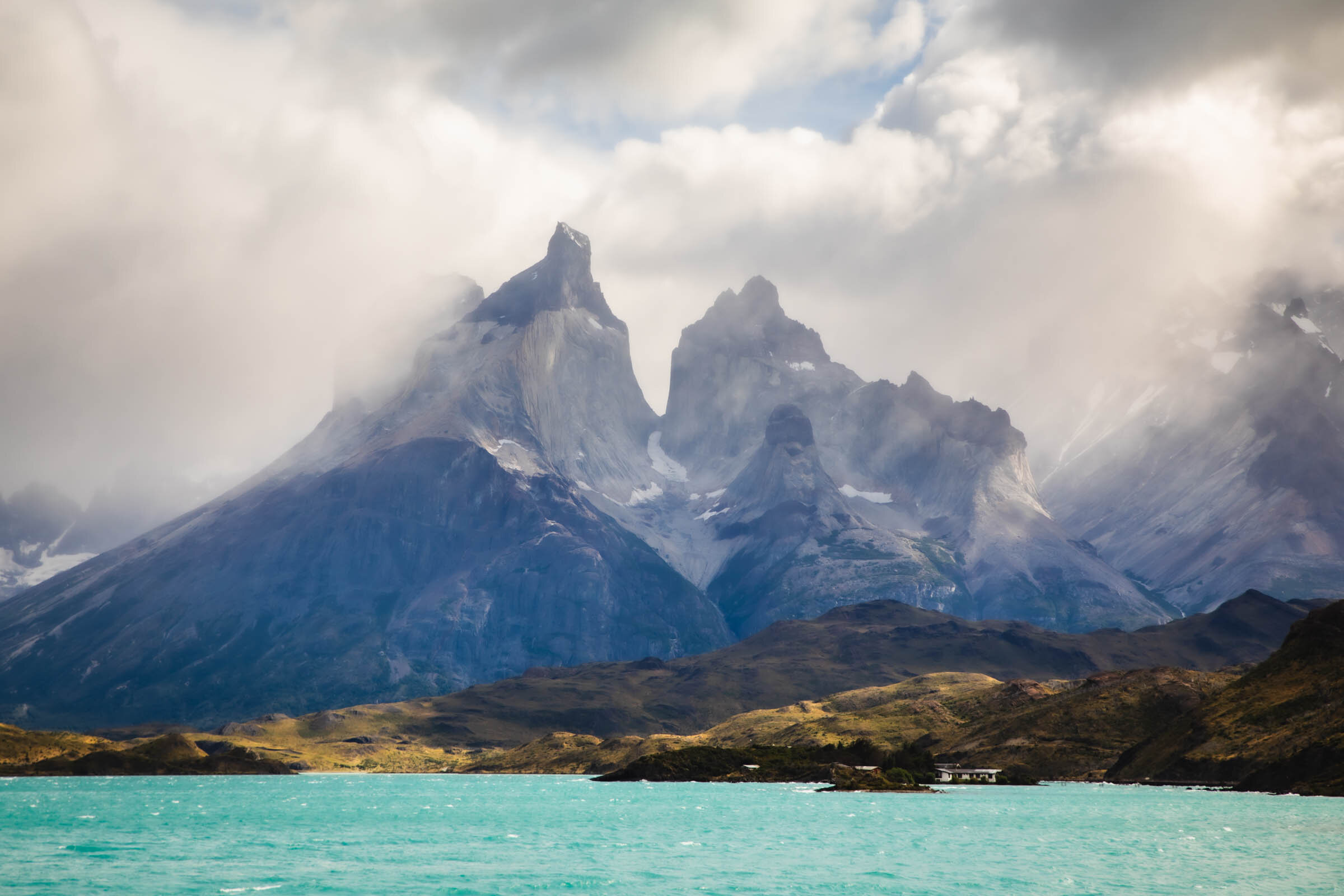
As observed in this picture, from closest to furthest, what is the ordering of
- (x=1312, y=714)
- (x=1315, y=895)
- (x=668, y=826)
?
(x=1315, y=895) → (x=668, y=826) → (x=1312, y=714)

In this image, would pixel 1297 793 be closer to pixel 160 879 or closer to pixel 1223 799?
pixel 1223 799

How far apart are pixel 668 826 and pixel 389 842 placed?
3634cm

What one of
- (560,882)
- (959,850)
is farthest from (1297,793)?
(560,882)

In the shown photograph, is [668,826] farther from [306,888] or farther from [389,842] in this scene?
[306,888]

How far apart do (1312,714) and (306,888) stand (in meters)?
161

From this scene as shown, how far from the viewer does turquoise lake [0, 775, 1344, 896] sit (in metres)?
95.5

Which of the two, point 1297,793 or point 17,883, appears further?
point 1297,793

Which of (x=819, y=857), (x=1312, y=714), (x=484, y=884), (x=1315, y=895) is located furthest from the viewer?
(x=1312, y=714)

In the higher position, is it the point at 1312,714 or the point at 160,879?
the point at 1312,714

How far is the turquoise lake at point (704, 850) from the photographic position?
95.5 metres

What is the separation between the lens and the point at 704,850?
4747 inches

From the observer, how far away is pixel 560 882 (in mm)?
97062

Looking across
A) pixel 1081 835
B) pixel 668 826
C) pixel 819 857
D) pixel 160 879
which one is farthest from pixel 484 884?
pixel 1081 835

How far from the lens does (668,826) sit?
5984 inches
